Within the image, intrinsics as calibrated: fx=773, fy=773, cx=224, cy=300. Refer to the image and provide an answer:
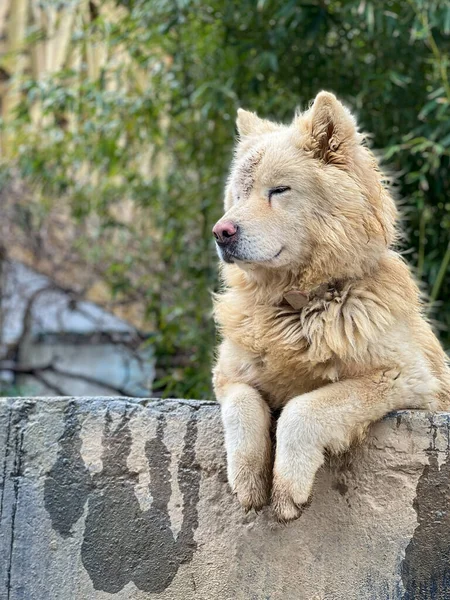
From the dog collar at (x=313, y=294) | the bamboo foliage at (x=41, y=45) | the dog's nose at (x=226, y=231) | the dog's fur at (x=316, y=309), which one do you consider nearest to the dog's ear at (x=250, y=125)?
the dog's fur at (x=316, y=309)

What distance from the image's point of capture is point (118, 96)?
19.0 ft

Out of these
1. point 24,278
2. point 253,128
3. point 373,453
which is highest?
point 253,128

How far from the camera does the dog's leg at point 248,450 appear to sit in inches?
93.8

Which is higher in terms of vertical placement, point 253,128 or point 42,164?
point 253,128

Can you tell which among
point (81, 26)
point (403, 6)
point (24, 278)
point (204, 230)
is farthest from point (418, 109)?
point (24, 278)

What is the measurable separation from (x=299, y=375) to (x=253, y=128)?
3.39ft

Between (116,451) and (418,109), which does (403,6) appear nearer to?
(418,109)

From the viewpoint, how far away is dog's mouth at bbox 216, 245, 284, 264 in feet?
8.41

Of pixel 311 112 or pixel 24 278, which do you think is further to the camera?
pixel 24 278

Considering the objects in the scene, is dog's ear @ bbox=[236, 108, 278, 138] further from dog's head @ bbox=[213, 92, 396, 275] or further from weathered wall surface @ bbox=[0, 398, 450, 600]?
weathered wall surface @ bbox=[0, 398, 450, 600]

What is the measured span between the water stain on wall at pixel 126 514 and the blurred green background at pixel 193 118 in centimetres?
259

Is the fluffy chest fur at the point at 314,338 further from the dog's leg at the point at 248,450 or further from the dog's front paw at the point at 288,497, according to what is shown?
the dog's front paw at the point at 288,497

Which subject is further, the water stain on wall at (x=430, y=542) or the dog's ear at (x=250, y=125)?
the dog's ear at (x=250, y=125)

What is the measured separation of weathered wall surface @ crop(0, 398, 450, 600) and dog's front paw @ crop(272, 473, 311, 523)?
0.55ft
